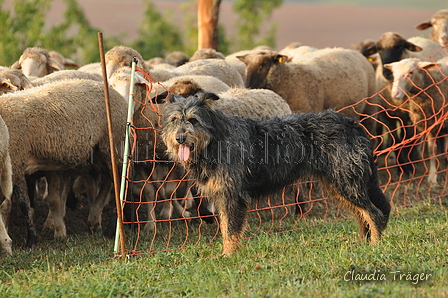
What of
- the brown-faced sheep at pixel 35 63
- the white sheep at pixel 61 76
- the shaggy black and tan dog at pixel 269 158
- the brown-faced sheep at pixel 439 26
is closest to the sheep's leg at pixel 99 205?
the white sheep at pixel 61 76

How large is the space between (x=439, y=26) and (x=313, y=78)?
18.9ft

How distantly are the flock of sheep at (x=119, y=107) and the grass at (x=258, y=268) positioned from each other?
3.00 ft

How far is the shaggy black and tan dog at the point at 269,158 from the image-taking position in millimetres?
5289

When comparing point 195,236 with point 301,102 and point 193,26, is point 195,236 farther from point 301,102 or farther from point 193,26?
point 193,26

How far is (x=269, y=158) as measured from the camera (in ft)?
18.6

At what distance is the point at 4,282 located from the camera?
5.05 meters

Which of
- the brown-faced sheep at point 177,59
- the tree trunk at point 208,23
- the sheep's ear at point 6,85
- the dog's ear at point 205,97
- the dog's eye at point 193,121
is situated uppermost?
the tree trunk at point 208,23

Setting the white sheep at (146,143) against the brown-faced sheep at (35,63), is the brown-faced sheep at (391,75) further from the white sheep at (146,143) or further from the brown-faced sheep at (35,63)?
the brown-faced sheep at (35,63)

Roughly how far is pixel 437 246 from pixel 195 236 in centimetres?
275

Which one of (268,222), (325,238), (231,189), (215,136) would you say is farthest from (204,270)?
(268,222)

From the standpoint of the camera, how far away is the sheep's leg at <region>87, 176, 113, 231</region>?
776cm

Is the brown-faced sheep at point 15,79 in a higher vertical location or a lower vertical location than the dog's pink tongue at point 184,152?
higher

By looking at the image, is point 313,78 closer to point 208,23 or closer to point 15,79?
point 15,79

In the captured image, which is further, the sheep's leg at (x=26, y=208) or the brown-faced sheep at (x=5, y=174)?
the sheep's leg at (x=26, y=208)
